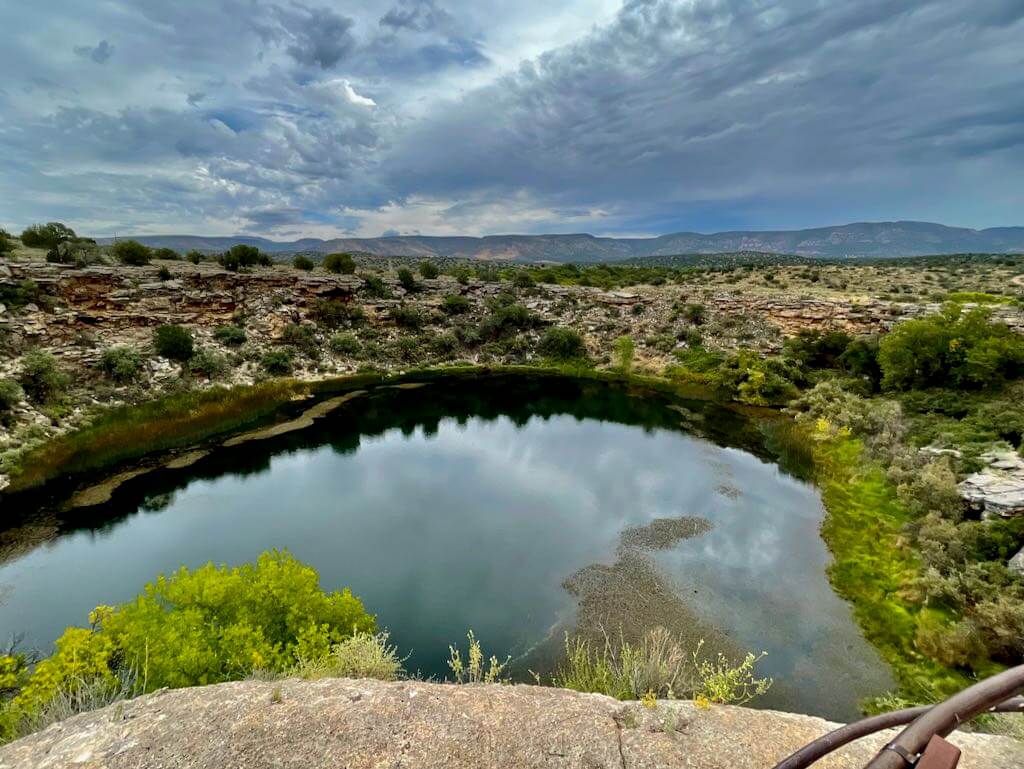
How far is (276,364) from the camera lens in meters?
39.7

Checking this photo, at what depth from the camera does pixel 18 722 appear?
6.71 metres

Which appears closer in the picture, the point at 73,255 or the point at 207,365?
the point at 207,365

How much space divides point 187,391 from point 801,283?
61583 millimetres

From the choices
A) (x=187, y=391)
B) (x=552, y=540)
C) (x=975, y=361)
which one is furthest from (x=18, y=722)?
(x=975, y=361)

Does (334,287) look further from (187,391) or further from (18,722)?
(18,722)

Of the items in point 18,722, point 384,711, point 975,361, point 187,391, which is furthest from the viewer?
point 187,391

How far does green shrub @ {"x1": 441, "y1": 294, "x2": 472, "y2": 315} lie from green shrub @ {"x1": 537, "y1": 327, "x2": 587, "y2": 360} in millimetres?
10576

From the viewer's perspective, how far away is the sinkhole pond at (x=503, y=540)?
42.7 ft

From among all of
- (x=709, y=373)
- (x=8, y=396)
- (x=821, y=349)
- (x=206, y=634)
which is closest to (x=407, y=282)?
(x=709, y=373)

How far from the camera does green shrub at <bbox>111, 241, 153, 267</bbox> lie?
45.5m

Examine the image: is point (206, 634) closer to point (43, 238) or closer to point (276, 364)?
point (276, 364)

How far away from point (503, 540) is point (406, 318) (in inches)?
1471

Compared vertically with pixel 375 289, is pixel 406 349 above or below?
below

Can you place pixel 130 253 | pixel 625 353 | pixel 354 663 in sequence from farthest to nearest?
pixel 625 353, pixel 130 253, pixel 354 663
